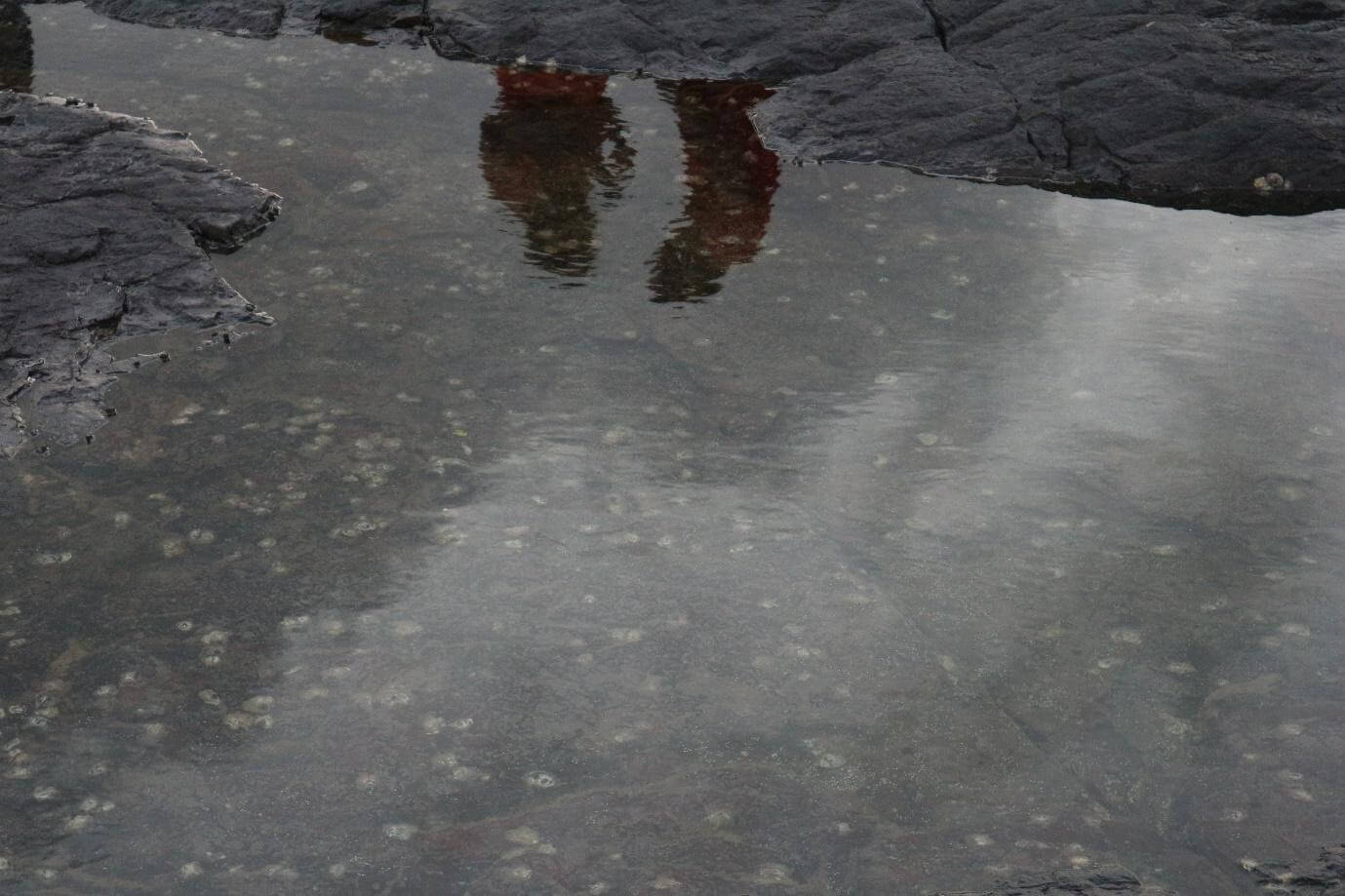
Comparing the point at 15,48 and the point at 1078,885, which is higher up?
the point at 15,48

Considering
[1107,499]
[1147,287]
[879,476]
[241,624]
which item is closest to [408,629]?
[241,624]

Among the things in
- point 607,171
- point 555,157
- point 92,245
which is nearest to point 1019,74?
point 607,171

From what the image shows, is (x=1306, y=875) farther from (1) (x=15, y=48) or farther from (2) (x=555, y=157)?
(1) (x=15, y=48)

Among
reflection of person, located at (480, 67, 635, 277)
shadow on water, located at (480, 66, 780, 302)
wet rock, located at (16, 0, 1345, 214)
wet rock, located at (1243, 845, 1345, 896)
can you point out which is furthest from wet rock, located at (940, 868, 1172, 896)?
Answer: wet rock, located at (16, 0, 1345, 214)

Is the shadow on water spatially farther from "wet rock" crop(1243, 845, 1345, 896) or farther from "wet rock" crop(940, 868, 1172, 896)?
"wet rock" crop(1243, 845, 1345, 896)

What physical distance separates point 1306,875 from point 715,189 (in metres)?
5.55

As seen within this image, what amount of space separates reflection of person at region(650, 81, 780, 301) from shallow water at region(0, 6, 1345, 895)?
40 mm

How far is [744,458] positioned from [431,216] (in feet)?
9.96

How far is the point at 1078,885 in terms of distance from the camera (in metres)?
4.54

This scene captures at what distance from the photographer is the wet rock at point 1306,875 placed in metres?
4.54

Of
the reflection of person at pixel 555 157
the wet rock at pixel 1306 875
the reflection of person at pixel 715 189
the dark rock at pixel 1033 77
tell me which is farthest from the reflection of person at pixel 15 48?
the wet rock at pixel 1306 875

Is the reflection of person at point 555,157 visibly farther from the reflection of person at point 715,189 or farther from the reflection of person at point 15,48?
the reflection of person at point 15,48

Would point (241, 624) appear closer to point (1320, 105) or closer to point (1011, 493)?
point (1011, 493)

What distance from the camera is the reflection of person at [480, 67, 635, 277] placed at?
8.39 metres
